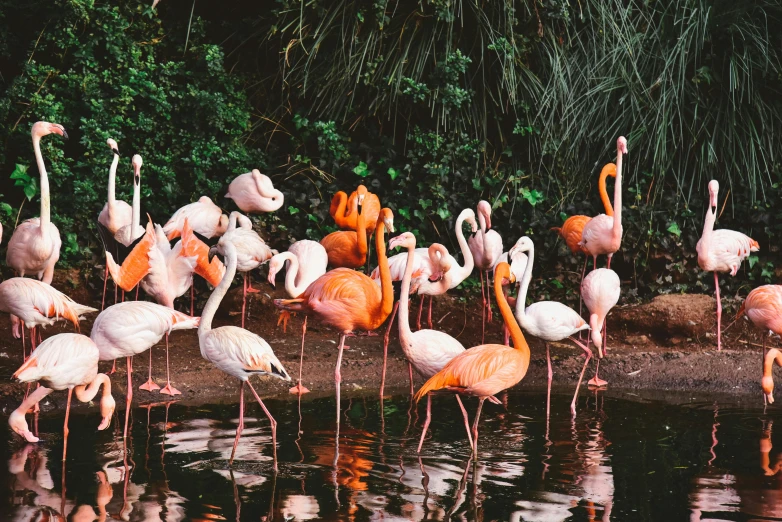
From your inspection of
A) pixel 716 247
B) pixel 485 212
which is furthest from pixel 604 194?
pixel 485 212

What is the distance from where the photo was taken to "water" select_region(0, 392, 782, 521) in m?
4.23

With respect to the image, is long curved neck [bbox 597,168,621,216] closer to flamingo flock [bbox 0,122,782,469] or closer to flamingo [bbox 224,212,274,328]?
flamingo flock [bbox 0,122,782,469]

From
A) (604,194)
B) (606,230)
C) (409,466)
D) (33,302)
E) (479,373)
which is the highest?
(604,194)

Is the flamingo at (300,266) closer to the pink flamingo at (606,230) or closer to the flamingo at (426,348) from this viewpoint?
the flamingo at (426,348)

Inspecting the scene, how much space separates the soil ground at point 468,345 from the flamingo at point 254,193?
0.74 metres

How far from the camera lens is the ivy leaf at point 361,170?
906cm

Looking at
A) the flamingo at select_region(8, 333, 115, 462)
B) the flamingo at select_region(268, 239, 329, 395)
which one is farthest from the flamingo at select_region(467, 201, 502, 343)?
the flamingo at select_region(8, 333, 115, 462)

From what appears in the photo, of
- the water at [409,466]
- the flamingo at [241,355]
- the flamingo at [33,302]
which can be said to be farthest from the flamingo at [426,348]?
the flamingo at [33,302]

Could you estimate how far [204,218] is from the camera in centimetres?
802

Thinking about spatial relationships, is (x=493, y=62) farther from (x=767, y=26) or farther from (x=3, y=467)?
(x=3, y=467)

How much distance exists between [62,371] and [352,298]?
1.74 m

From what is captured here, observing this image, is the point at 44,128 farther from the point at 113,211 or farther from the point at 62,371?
the point at 62,371

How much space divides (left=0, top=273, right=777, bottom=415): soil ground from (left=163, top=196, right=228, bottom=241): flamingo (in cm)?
61

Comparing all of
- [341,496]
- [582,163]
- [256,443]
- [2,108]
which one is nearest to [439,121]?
[582,163]
